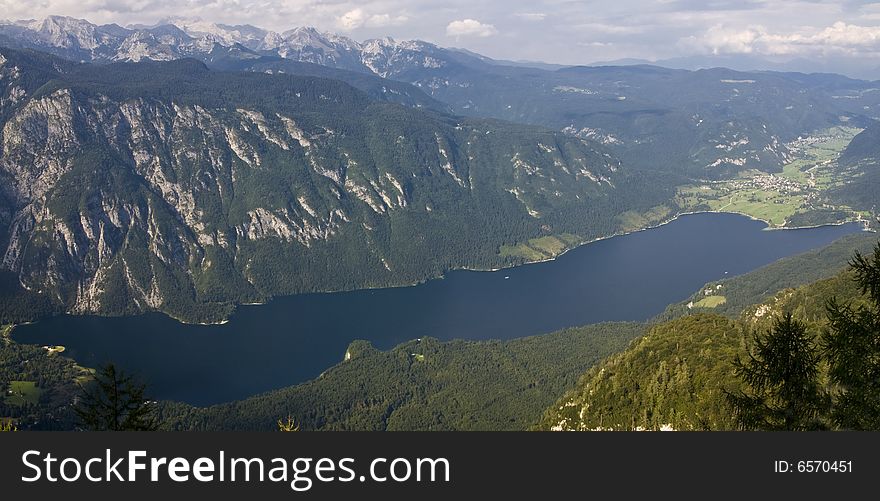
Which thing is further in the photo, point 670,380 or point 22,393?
point 22,393

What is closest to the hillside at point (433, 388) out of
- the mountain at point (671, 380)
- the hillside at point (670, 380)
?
the mountain at point (671, 380)

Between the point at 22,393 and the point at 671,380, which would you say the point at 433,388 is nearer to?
the point at 671,380

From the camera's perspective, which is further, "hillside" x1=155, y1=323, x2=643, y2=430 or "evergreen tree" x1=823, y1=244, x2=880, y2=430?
"hillside" x1=155, y1=323, x2=643, y2=430

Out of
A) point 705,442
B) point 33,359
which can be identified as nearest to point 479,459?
point 705,442

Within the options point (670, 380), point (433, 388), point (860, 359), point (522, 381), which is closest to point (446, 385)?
point (433, 388)

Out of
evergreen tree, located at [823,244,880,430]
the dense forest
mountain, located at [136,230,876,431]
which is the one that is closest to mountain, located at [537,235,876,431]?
the dense forest

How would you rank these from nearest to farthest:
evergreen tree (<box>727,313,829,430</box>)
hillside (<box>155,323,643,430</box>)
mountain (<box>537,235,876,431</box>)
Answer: evergreen tree (<box>727,313,829,430</box>) → mountain (<box>537,235,876,431</box>) → hillside (<box>155,323,643,430</box>)

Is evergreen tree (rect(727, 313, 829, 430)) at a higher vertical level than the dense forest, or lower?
higher

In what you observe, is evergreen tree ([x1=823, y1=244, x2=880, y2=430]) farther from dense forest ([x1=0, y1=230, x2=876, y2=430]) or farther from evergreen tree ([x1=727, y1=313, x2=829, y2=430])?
dense forest ([x1=0, y1=230, x2=876, y2=430])
